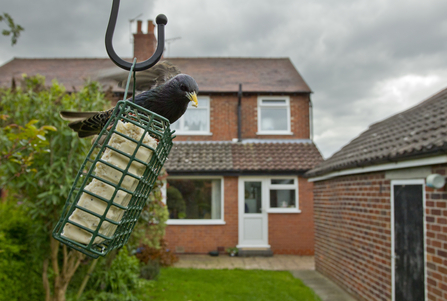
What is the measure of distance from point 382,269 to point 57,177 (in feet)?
17.8

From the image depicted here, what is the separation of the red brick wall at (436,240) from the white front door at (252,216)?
8258 mm

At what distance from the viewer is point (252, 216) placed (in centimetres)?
1295

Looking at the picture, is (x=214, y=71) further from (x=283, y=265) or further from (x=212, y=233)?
(x=283, y=265)

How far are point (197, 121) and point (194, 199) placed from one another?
311 centimetres

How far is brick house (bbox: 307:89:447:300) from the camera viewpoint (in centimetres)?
468

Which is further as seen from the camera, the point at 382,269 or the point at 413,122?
the point at 413,122

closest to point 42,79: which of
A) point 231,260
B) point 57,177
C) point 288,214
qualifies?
point 57,177

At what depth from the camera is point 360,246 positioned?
7.08 meters

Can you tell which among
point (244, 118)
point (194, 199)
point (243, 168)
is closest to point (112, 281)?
point (243, 168)

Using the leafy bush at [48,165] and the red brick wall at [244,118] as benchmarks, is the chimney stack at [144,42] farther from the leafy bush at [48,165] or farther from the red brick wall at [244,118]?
the leafy bush at [48,165]

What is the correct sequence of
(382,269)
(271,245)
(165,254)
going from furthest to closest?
(271,245), (165,254), (382,269)

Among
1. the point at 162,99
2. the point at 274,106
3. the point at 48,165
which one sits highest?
the point at 274,106

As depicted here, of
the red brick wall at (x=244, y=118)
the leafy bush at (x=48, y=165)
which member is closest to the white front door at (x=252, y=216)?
the red brick wall at (x=244, y=118)

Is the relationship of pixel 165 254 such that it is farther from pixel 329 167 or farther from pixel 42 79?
pixel 42 79
